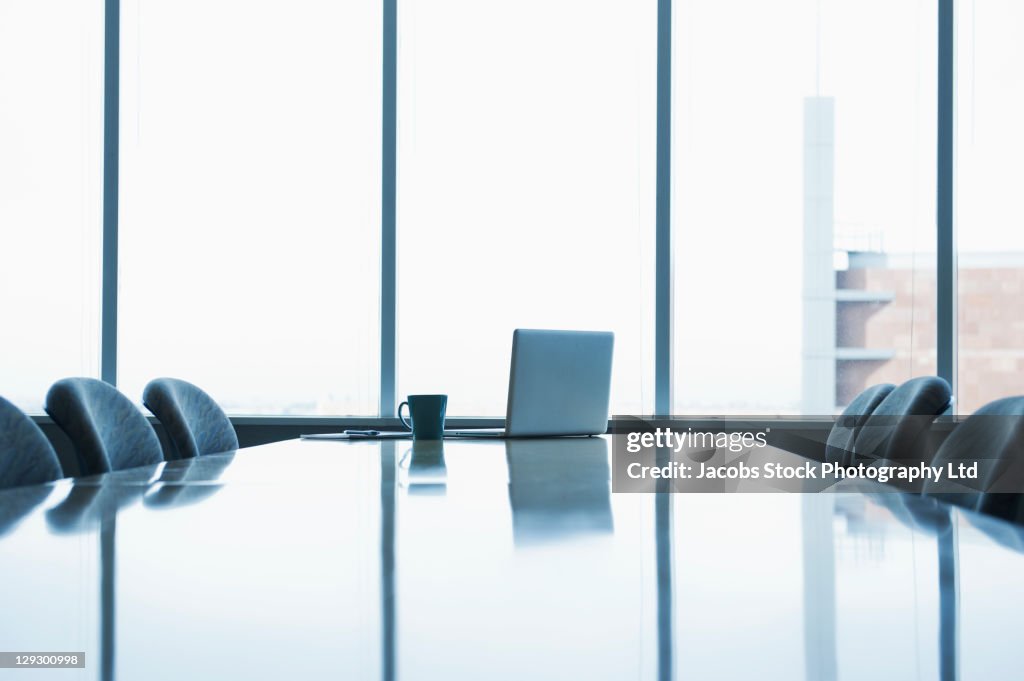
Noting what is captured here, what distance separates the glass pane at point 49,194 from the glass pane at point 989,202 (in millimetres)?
4320

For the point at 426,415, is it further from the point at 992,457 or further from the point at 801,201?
the point at 801,201

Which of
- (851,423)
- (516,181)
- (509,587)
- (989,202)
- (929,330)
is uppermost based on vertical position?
(516,181)

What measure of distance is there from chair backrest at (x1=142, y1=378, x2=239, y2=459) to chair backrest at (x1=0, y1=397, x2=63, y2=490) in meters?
0.75

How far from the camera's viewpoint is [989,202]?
4078mm

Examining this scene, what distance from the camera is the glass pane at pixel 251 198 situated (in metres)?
4.23

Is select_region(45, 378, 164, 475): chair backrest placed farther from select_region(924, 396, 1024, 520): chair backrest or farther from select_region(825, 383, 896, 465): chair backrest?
select_region(825, 383, 896, 465): chair backrest

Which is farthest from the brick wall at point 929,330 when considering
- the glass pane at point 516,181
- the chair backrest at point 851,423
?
the chair backrest at point 851,423

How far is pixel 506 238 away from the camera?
4.21 meters

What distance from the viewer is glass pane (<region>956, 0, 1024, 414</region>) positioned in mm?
4070

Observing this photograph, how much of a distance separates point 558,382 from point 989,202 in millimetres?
2777

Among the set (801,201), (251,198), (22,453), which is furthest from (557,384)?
(251,198)

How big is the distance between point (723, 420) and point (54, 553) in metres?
3.70

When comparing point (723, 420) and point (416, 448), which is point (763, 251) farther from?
point (416, 448)

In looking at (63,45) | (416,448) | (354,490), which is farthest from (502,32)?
(354,490)
